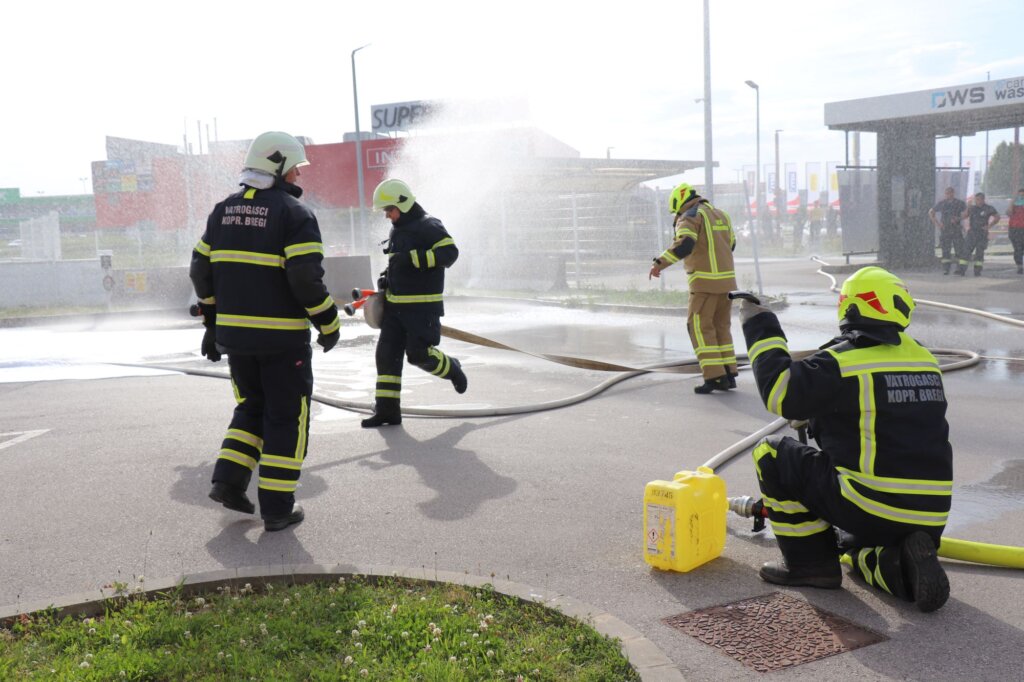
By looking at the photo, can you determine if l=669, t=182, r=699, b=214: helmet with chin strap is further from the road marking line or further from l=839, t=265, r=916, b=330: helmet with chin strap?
the road marking line

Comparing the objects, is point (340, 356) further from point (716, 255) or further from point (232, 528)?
point (232, 528)

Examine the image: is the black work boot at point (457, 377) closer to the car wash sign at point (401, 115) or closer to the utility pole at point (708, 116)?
the utility pole at point (708, 116)

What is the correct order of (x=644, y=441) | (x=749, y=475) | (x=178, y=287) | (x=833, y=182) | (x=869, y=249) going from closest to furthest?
1. (x=749, y=475)
2. (x=644, y=441)
3. (x=178, y=287)
4. (x=869, y=249)
5. (x=833, y=182)

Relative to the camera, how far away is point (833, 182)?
47719 mm

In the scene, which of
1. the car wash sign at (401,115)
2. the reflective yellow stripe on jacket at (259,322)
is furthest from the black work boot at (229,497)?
the car wash sign at (401,115)

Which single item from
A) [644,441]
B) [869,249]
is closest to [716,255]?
[644,441]

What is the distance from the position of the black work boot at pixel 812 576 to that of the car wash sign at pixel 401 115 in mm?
42699

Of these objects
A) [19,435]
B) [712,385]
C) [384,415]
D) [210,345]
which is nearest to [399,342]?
[384,415]

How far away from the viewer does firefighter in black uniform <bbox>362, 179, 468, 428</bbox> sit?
753 centimetres

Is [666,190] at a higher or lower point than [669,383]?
higher

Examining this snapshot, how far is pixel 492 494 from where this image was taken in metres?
5.70

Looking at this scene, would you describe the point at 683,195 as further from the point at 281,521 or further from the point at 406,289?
the point at 281,521

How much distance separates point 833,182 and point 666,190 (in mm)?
29584

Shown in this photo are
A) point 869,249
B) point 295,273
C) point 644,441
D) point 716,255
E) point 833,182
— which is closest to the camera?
point 295,273
